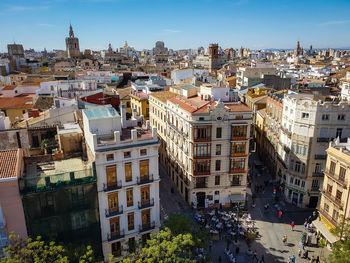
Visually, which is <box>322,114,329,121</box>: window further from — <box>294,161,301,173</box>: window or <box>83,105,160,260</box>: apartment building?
<box>83,105,160,260</box>: apartment building

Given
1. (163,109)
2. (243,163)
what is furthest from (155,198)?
(163,109)

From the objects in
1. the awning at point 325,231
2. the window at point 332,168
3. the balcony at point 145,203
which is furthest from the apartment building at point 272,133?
the balcony at point 145,203

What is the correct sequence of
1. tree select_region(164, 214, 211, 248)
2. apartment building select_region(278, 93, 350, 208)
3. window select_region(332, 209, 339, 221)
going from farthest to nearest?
1. apartment building select_region(278, 93, 350, 208)
2. window select_region(332, 209, 339, 221)
3. tree select_region(164, 214, 211, 248)

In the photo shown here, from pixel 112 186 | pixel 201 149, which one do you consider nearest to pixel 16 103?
pixel 201 149

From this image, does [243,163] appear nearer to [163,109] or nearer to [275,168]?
[275,168]

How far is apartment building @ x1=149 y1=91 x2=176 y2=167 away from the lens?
57.3 metres

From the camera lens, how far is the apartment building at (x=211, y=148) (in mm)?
42625

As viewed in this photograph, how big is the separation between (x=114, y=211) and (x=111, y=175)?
4.24m

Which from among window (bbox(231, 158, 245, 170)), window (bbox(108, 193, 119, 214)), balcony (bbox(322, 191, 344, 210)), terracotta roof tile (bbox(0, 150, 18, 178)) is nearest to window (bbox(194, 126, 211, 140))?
window (bbox(231, 158, 245, 170))

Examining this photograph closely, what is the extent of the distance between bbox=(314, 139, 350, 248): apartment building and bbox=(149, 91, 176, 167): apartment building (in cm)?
2941

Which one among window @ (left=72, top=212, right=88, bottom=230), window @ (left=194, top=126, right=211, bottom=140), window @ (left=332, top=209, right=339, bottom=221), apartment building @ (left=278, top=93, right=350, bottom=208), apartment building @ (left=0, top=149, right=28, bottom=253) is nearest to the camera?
apartment building @ (left=0, top=149, right=28, bottom=253)

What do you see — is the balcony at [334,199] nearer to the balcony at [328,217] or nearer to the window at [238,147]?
the balcony at [328,217]

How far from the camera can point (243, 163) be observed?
148 feet

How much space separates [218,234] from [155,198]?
40.5 feet
